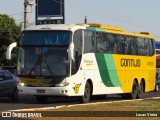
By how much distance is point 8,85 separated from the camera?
24000mm

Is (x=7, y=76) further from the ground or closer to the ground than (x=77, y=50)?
closer to the ground

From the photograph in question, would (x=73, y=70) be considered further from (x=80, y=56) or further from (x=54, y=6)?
(x=54, y=6)

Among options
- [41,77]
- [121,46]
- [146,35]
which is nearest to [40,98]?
[41,77]

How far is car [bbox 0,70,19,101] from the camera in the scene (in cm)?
2362

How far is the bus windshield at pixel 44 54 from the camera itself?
21.4 metres

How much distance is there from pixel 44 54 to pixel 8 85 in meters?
3.25

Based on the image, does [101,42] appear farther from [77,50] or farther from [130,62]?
[130,62]

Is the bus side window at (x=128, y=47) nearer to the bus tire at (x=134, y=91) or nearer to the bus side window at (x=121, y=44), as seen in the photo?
the bus side window at (x=121, y=44)

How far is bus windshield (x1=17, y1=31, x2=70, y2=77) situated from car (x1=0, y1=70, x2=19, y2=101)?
6.72 feet

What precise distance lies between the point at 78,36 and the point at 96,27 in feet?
8.03

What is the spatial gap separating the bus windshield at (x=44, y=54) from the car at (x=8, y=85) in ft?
6.72

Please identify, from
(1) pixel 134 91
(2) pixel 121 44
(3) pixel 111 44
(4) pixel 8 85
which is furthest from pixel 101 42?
(4) pixel 8 85

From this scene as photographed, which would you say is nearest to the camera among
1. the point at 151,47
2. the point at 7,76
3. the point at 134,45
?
the point at 7,76

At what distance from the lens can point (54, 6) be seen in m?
35.6
